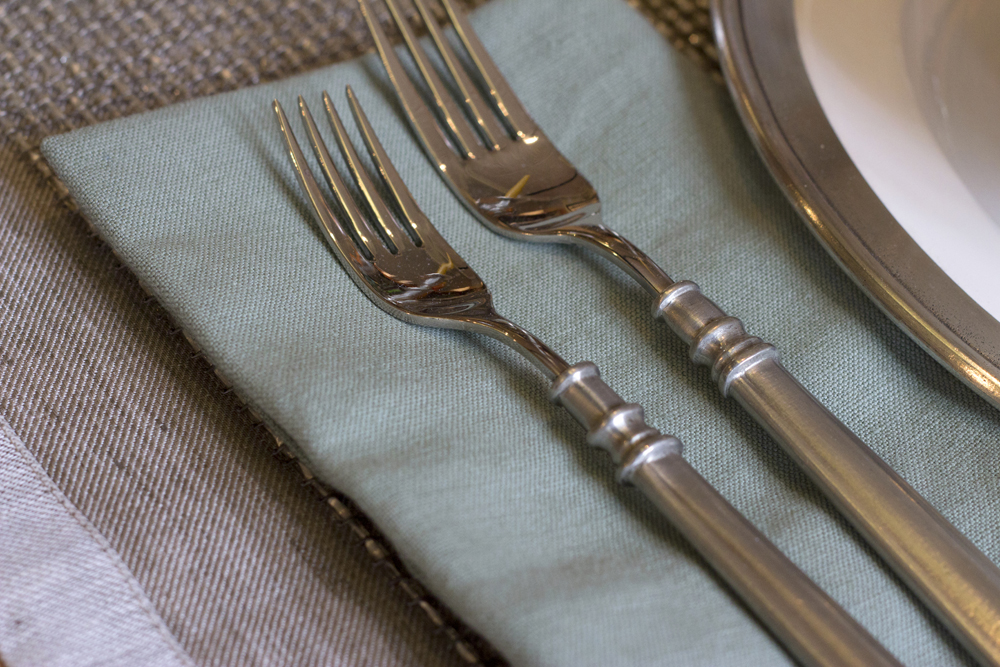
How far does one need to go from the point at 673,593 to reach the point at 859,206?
0.77 ft

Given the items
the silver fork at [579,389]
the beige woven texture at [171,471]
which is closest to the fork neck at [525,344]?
the silver fork at [579,389]

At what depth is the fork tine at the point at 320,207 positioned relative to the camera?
0.45 metres

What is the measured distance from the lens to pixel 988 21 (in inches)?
16.8

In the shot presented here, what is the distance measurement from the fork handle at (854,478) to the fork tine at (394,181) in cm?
14

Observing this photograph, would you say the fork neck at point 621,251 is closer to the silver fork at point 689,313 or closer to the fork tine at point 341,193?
the silver fork at point 689,313

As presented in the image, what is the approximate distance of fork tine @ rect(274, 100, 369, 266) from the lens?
1.47 ft

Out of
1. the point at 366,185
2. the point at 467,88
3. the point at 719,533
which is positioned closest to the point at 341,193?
the point at 366,185

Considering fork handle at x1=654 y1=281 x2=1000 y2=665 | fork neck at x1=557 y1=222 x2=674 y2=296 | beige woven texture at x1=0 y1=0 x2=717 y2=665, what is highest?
beige woven texture at x1=0 y1=0 x2=717 y2=665

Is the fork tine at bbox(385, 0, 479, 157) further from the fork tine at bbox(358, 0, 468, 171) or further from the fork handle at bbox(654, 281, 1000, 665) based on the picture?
the fork handle at bbox(654, 281, 1000, 665)

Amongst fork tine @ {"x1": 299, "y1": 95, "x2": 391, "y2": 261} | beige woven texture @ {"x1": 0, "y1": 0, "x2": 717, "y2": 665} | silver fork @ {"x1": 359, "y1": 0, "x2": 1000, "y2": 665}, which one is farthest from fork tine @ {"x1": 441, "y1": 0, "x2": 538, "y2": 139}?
beige woven texture @ {"x1": 0, "y1": 0, "x2": 717, "y2": 665}

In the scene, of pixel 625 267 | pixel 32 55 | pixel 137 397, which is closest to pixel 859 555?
pixel 625 267

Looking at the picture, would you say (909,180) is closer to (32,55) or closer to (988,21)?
(988,21)

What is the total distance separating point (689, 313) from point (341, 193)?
0.66ft

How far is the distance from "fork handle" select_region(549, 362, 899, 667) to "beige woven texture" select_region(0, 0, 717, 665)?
10 cm
